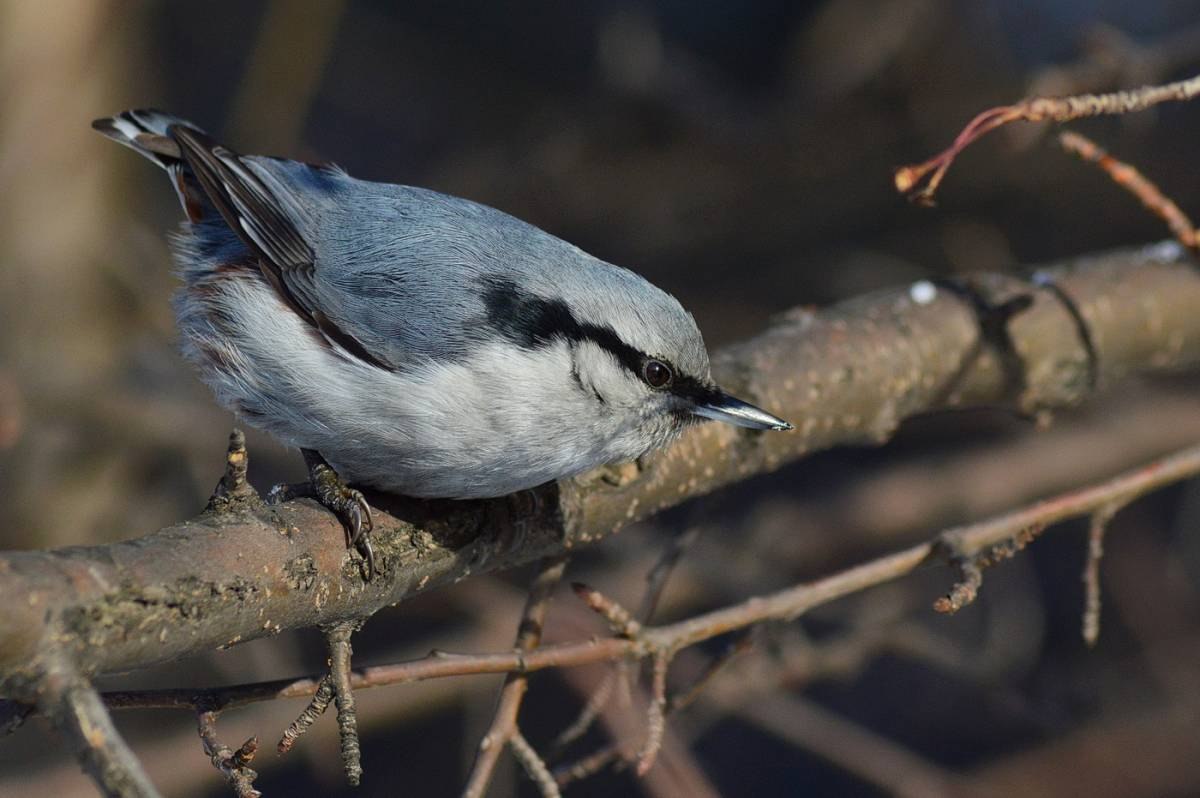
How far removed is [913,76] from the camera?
4148mm

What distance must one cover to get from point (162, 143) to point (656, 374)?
1.05 metres

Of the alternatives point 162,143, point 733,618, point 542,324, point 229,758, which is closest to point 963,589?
point 733,618

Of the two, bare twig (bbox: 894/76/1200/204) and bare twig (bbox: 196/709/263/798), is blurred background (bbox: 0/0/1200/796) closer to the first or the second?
bare twig (bbox: 894/76/1200/204)

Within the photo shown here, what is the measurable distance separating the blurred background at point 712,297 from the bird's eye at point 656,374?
0.27m

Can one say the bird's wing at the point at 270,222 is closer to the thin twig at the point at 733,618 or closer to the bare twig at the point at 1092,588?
the thin twig at the point at 733,618

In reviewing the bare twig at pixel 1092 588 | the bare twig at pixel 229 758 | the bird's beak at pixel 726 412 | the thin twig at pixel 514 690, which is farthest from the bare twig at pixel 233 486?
the bare twig at pixel 1092 588

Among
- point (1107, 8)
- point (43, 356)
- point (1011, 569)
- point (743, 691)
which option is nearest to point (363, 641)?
point (43, 356)

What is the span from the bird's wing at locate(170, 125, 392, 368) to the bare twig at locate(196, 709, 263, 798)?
64cm

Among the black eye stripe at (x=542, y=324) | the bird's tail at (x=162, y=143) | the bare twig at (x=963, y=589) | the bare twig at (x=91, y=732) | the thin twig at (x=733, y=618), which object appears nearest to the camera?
the bare twig at (x=91, y=732)

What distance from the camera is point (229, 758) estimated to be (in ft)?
4.09

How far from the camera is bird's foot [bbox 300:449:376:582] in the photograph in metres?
1.56

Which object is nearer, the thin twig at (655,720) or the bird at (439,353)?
the thin twig at (655,720)

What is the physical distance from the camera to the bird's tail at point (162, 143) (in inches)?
86.3

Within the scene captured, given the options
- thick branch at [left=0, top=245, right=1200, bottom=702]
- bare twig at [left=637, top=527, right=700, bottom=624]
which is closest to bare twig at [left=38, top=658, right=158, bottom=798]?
thick branch at [left=0, top=245, right=1200, bottom=702]
